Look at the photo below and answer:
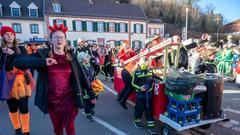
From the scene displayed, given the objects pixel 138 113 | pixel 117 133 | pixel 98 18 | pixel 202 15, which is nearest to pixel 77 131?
pixel 117 133

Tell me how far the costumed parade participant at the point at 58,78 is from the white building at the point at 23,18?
3079 cm

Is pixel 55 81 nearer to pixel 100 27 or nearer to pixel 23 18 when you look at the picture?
pixel 100 27

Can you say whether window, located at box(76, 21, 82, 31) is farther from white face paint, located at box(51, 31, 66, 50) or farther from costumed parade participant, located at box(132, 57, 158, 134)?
white face paint, located at box(51, 31, 66, 50)

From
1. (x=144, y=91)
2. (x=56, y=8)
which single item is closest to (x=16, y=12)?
(x=56, y=8)

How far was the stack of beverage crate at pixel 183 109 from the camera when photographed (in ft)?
11.7

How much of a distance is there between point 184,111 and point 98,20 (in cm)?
3106

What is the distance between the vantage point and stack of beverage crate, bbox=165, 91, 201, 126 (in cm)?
356

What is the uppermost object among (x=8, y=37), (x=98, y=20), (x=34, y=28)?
(x=98, y=20)

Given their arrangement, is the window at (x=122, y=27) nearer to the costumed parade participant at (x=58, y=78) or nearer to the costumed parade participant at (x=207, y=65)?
the costumed parade participant at (x=207, y=65)

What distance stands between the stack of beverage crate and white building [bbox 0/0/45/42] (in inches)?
1209

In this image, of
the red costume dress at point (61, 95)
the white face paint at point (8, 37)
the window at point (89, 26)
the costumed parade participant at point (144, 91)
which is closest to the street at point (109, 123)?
the costumed parade participant at point (144, 91)

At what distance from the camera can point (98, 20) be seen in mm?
33125

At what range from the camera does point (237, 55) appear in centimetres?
1086

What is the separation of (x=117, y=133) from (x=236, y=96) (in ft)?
15.5
